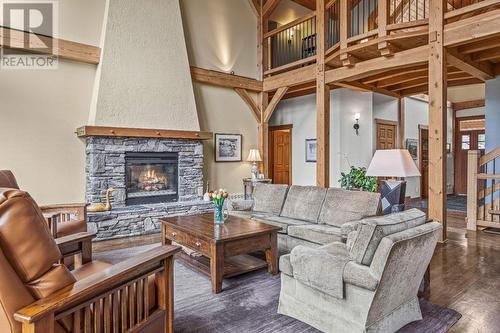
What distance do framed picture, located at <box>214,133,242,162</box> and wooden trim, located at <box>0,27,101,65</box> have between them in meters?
2.86

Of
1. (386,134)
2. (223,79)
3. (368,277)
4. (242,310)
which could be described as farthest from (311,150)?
(368,277)

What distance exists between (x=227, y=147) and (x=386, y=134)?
413 cm

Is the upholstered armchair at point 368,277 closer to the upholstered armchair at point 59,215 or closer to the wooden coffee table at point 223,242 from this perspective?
the wooden coffee table at point 223,242

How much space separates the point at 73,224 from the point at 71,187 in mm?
2088

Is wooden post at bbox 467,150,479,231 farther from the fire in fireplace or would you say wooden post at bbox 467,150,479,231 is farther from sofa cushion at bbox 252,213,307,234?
the fire in fireplace

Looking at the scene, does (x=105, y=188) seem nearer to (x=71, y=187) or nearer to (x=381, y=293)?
(x=71, y=187)

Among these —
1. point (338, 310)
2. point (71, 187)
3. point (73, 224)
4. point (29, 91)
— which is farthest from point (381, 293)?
point (29, 91)

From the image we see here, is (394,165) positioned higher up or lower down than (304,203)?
higher up

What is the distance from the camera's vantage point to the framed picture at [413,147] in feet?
28.6

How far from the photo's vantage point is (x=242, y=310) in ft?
8.51

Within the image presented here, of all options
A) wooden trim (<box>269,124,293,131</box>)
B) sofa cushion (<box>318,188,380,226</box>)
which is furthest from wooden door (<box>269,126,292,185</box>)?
sofa cushion (<box>318,188,380,226</box>)

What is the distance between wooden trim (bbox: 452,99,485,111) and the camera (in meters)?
9.22

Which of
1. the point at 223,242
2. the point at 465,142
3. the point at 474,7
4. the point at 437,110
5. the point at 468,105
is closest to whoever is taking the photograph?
the point at 223,242

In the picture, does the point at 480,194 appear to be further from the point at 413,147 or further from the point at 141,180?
the point at 141,180
